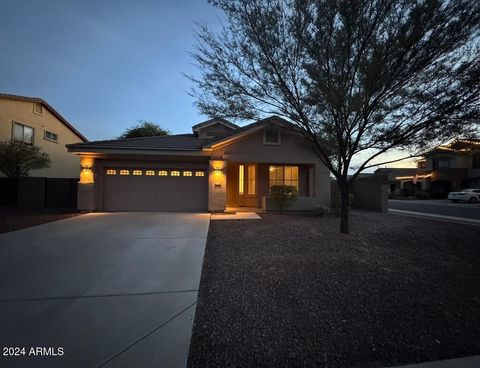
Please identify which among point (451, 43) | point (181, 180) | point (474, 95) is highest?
point (451, 43)

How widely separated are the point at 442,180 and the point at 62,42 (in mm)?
39422

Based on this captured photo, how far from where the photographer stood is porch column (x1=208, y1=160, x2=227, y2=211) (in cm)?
1083

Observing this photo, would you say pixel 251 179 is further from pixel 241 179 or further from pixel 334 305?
pixel 334 305

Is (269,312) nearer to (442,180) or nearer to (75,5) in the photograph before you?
(75,5)

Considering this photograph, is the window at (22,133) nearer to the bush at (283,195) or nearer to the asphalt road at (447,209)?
the bush at (283,195)

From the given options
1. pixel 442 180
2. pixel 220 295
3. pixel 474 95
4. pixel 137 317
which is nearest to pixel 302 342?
pixel 220 295

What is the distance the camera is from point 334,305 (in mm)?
2855

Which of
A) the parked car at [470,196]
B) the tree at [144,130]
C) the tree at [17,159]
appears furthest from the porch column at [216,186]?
the parked car at [470,196]

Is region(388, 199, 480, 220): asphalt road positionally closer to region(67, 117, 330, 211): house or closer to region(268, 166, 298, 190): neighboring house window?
region(67, 117, 330, 211): house

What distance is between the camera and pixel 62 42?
447 inches

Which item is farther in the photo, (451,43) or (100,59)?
(100,59)

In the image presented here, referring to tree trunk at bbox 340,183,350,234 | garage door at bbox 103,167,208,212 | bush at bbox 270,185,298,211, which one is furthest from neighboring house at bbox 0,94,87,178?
tree trunk at bbox 340,183,350,234

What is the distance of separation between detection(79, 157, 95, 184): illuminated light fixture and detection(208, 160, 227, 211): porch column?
18.5ft

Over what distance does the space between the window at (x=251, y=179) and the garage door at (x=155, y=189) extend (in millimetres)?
2547
